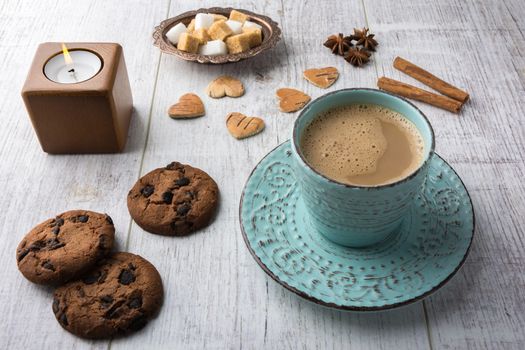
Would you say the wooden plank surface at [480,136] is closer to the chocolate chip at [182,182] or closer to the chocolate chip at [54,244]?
the chocolate chip at [182,182]

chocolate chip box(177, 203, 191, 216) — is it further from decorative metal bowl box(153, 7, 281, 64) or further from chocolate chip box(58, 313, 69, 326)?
decorative metal bowl box(153, 7, 281, 64)

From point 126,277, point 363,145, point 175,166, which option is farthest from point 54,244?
point 363,145

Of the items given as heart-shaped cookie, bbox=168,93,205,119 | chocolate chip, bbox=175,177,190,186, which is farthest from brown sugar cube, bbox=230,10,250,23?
chocolate chip, bbox=175,177,190,186

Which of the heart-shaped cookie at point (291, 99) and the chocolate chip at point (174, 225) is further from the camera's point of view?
the heart-shaped cookie at point (291, 99)

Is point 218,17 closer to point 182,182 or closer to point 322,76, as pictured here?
point 322,76

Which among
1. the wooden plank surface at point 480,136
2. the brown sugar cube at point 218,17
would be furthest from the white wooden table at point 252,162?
the brown sugar cube at point 218,17

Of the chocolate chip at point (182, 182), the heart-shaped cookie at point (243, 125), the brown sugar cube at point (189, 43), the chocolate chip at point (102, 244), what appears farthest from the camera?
the brown sugar cube at point (189, 43)

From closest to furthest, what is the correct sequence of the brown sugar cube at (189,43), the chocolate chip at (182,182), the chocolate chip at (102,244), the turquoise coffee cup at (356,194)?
1. the turquoise coffee cup at (356,194)
2. the chocolate chip at (102,244)
3. the chocolate chip at (182,182)
4. the brown sugar cube at (189,43)

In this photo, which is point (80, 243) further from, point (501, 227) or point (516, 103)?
point (516, 103)
